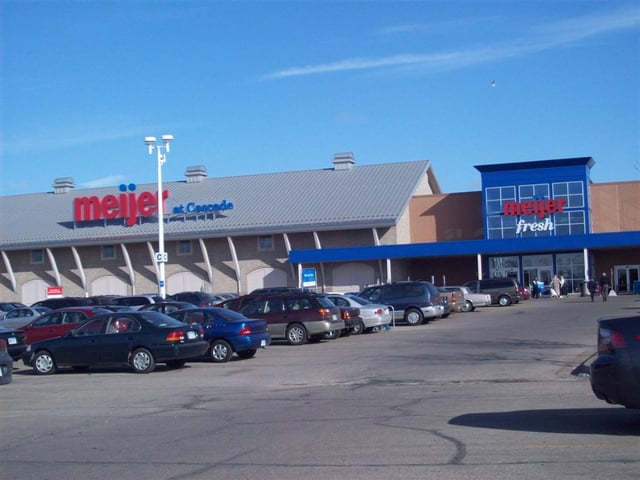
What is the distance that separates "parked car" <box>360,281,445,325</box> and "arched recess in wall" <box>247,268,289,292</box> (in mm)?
24809

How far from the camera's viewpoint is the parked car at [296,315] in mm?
26078

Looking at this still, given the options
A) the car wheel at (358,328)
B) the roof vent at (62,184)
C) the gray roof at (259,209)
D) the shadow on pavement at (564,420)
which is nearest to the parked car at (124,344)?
the car wheel at (358,328)

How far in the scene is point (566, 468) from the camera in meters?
8.37

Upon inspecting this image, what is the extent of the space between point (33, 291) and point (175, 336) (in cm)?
4848

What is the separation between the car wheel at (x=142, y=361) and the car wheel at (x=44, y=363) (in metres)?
2.26

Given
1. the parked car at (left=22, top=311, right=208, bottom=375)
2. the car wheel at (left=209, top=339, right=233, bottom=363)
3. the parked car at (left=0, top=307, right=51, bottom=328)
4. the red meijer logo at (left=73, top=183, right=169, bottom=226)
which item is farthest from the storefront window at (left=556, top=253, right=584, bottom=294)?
the parked car at (left=22, top=311, right=208, bottom=375)

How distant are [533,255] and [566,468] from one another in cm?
5194

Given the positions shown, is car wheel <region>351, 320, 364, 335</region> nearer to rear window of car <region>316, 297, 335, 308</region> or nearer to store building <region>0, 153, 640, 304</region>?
rear window of car <region>316, 297, 335, 308</region>

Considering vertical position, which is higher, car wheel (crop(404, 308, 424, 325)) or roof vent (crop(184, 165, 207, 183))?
roof vent (crop(184, 165, 207, 183))

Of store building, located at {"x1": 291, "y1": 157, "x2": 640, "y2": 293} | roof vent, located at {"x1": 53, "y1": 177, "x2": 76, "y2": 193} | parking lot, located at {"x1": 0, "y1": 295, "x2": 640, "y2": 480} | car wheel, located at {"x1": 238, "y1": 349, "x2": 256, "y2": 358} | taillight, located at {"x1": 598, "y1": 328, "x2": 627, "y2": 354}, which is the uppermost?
roof vent, located at {"x1": 53, "y1": 177, "x2": 76, "y2": 193}

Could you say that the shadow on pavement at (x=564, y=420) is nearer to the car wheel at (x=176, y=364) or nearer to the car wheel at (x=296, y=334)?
the car wheel at (x=176, y=364)

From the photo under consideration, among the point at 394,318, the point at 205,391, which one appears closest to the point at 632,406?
the point at 205,391

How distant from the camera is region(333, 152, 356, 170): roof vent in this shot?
66.5 meters

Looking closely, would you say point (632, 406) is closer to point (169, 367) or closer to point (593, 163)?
point (169, 367)
